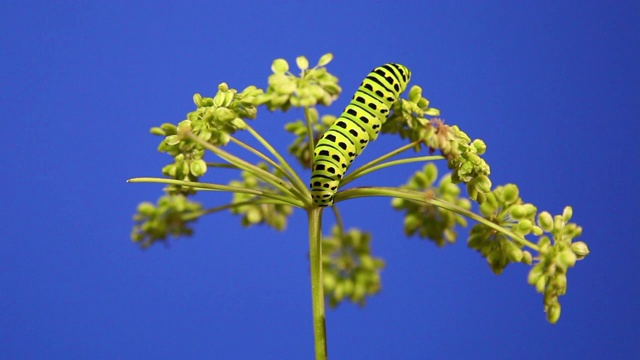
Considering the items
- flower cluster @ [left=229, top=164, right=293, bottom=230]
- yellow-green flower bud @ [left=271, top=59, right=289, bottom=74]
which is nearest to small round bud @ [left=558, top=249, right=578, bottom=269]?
yellow-green flower bud @ [left=271, top=59, right=289, bottom=74]

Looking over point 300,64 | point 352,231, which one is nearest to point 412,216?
point 352,231

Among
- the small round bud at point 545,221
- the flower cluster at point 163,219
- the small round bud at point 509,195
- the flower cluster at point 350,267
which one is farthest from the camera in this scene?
the flower cluster at point 350,267

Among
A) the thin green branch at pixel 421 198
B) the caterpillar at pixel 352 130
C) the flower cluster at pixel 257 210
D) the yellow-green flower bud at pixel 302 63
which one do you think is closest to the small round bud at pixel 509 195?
the thin green branch at pixel 421 198

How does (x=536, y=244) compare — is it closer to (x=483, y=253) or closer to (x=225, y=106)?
(x=483, y=253)

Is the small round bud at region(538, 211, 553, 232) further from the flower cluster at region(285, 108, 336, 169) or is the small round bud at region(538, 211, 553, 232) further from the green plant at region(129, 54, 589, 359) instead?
the flower cluster at region(285, 108, 336, 169)

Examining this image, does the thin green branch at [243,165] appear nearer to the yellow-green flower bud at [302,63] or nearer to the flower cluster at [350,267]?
the yellow-green flower bud at [302,63]

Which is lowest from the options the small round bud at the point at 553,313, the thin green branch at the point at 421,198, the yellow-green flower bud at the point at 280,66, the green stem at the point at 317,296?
the small round bud at the point at 553,313

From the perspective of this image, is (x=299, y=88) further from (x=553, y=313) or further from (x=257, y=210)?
(x=257, y=210)
